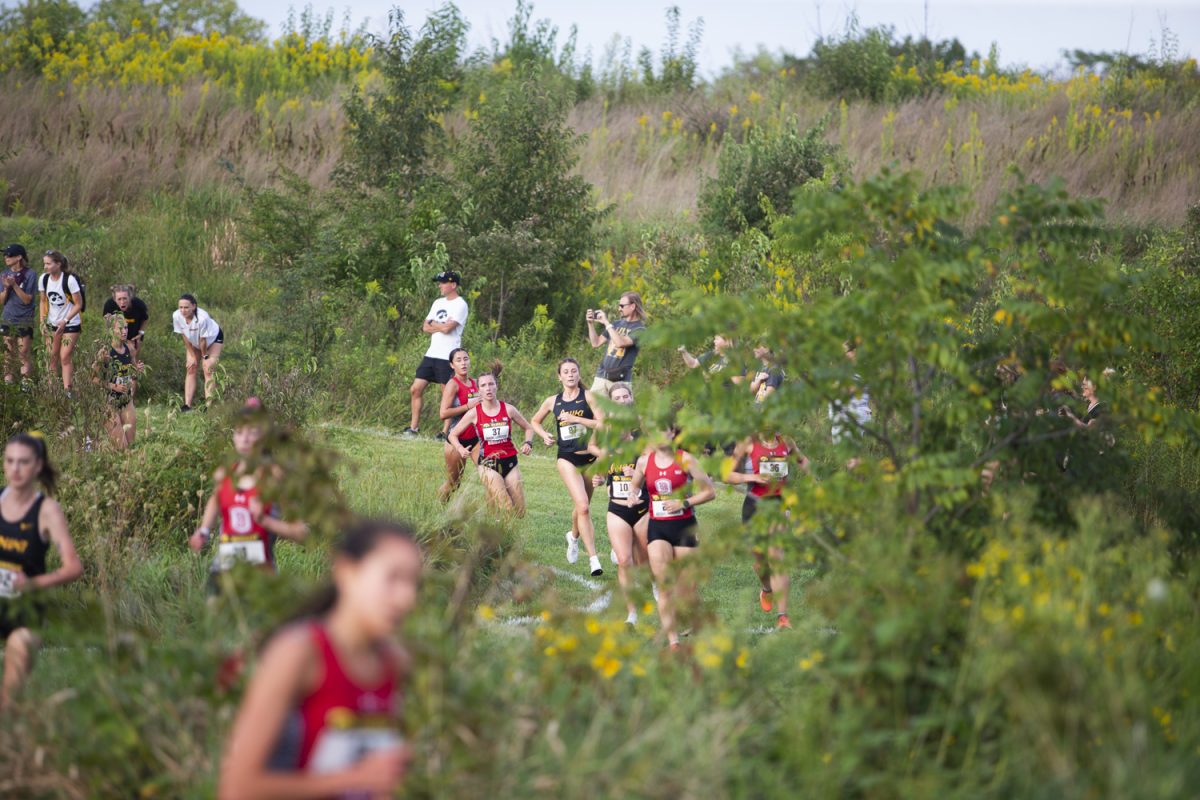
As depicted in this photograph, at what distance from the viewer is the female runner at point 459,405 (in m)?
13.1

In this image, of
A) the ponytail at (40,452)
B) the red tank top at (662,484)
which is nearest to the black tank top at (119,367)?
the red tank top at (662,484)

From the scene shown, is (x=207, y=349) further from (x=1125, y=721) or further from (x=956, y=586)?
(x=1125, y=721)

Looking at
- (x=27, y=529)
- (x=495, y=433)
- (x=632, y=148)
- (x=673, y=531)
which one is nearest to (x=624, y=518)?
(x=673, y=531)

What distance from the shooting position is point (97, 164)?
85.1 feet

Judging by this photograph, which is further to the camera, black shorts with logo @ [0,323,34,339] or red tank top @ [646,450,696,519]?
black shorts with logo @ [0,323,34,339]

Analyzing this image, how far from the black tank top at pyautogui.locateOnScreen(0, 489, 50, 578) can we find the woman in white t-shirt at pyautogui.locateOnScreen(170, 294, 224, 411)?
9926 mm

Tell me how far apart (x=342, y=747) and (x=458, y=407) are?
1074 cm

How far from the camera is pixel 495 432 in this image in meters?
12.8

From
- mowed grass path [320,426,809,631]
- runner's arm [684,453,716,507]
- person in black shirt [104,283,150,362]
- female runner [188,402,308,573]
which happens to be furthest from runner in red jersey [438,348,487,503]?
female runner [188,402,308,573]

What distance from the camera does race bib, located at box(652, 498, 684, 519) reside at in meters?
9.97

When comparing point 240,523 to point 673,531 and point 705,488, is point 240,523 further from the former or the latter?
point 705,488

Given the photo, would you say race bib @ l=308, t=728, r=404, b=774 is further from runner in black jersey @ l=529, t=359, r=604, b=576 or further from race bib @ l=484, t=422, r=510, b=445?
race bib @ l=484, t=422, r=510, b=445

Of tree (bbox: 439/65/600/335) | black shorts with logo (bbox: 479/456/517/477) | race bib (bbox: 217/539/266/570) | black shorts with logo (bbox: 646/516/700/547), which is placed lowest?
black shorts with logo (bbox: 479/456/517/477)

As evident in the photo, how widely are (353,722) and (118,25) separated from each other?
36.7 m
